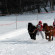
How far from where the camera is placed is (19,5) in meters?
39.4

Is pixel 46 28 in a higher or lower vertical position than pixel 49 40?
higher

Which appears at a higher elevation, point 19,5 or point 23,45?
point 23,45

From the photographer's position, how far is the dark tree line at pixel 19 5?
37606mm

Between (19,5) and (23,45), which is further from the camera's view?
(19,5)

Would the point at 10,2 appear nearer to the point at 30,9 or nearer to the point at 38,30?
the point at 30,9

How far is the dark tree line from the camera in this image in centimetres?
3761

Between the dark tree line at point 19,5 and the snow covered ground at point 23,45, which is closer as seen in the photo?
the snow covered ground at point 23,45

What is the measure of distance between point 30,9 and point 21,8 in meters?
2.43

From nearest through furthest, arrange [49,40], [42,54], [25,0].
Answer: [42,54]
[49,40]
[25,0]

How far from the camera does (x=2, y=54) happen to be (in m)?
6.46

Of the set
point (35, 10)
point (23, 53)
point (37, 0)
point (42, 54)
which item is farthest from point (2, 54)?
point (37, 0)

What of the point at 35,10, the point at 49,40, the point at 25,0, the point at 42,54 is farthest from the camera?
the point at 25,0

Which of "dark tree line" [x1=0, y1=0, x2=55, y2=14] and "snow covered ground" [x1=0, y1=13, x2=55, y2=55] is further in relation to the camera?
"dark tree line" [x1=0, y1=0, x2=55, y2=14]

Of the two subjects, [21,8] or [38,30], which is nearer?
[38,30]
